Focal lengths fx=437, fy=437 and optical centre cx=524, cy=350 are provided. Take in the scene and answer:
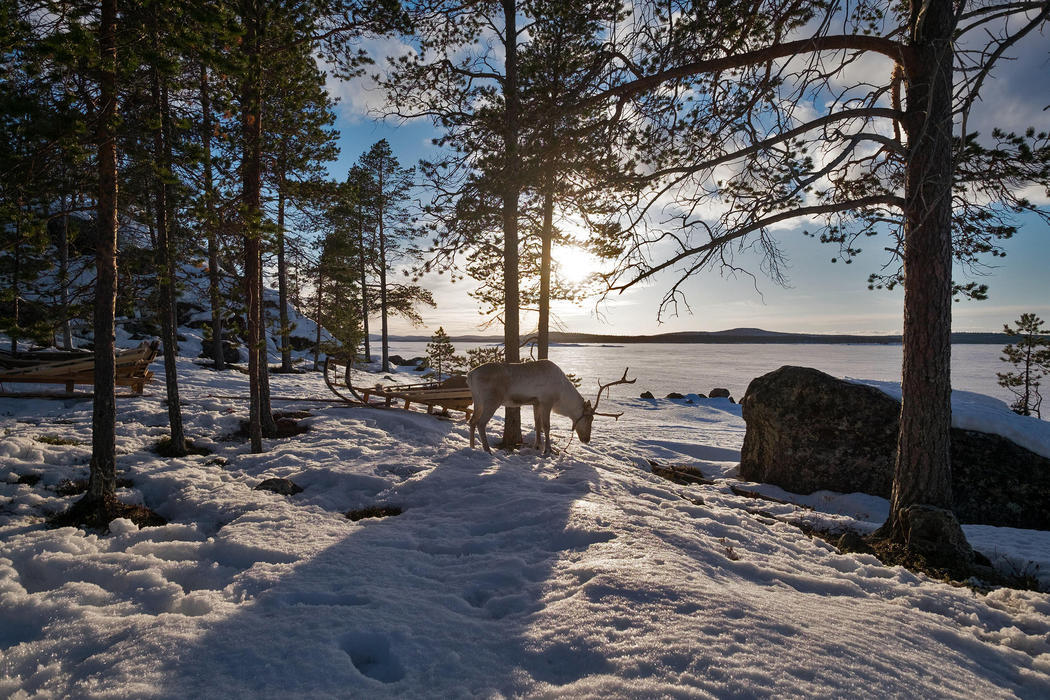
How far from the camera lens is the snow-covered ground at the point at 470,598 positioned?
7.75 feet

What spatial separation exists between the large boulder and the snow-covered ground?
1246mm

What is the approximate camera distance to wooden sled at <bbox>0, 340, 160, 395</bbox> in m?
9.95

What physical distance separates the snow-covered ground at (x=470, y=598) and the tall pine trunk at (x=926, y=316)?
0.93 meters

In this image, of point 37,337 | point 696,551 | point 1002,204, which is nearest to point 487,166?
point 696,551

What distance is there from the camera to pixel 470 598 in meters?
3.39

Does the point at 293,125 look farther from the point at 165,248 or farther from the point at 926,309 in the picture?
the point at 926,309

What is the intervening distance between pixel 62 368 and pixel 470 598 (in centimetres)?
1253

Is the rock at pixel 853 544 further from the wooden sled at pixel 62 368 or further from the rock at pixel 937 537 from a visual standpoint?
the wooden sled at pixel 62 368

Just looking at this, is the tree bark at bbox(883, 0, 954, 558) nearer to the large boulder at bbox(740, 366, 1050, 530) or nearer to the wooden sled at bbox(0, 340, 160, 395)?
the large boulder at bbox(740, 366, 1050, 530)

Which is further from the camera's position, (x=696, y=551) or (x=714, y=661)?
(x=696, y=551)

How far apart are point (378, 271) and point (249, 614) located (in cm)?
2612

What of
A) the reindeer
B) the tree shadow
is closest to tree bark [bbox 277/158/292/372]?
the reindeer

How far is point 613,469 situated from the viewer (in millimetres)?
8109

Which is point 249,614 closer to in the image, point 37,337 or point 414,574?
point 414,574
